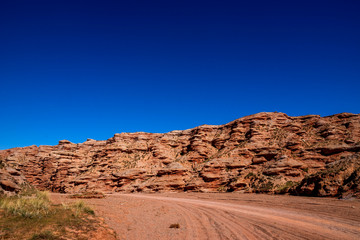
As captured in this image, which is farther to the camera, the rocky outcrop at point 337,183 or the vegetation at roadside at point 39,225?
the rocky outcrop at point 337,183

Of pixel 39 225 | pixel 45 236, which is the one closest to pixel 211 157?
pixel 39 225

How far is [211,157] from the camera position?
176 ft

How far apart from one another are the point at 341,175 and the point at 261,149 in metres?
22.7

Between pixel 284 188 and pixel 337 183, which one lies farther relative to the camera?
pixel 284 188

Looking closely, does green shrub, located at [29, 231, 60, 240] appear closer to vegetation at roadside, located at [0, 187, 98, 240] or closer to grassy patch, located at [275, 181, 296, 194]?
vegetation at roadside, located at [0, 187, 98, 240]

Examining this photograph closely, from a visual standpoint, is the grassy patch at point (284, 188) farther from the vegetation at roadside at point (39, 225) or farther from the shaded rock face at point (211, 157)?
the vegetation at roadside at point (39, 225)

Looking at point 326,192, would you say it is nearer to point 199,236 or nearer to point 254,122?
point 199,236

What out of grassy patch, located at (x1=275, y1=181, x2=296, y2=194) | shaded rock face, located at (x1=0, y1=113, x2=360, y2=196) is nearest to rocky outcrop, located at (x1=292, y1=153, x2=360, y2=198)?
grassy patch, located at (x1=275, y1=181, x2=296, y2=194)

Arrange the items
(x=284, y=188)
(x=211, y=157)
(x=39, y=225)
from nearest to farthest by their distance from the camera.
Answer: (x=39, y=225) < (x=284, y=188) < (x=211, y=157)

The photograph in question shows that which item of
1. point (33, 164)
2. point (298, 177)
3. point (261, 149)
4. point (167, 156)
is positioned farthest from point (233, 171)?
point (33, 164)

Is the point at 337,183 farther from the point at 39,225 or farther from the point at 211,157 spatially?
the point at 211,157

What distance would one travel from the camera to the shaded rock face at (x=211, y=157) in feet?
110

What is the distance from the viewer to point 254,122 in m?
55.8

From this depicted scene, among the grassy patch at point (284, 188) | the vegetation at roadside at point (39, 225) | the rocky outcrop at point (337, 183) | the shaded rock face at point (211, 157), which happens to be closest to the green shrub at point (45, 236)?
the vegetation at roadside at point (39, 225)
